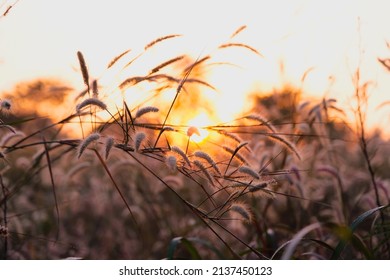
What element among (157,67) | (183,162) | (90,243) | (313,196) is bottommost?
(90,243)

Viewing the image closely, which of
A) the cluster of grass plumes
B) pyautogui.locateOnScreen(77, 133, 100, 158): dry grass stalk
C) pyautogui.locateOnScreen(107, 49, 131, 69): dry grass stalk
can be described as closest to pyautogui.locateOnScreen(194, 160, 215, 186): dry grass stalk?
the cluster of grass plumes

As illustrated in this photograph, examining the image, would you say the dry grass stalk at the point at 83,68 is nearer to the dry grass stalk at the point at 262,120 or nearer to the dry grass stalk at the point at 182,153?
the dry grass stalk at the point at 182,153

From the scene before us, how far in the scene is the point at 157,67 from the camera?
2324mm

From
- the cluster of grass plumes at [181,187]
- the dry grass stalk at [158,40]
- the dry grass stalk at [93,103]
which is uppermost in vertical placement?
the dry grass stalk at [158,40]

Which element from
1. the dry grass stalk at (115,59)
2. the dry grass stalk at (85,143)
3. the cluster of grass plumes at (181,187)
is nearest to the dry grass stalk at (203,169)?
the cluster of grass plumes at (181,187)

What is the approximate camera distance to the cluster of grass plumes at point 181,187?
2.35m

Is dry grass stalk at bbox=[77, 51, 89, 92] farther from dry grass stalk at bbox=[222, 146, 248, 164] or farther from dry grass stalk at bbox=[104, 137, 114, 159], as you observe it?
dry grass stalk at bbox=[222, 146, 248, 164]

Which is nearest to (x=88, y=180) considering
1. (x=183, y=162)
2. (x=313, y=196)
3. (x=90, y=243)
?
(x=90, y=243)

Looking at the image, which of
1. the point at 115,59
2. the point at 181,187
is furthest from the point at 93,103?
the point at 181,187

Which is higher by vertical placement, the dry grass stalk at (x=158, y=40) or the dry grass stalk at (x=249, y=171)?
the dry grass stalk at (x=158, y=40)
